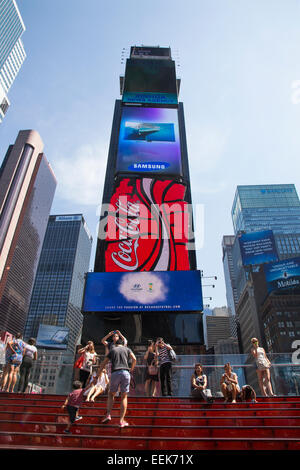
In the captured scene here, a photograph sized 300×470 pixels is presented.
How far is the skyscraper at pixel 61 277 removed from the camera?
13888cm

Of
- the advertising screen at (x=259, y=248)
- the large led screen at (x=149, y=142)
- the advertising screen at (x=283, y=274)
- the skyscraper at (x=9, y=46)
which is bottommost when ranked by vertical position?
the large led screen at (x=149, y=142)

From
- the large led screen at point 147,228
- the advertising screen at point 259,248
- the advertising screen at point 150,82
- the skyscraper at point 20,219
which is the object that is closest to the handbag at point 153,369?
the large led screen at point 147,228

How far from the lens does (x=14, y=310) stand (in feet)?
393

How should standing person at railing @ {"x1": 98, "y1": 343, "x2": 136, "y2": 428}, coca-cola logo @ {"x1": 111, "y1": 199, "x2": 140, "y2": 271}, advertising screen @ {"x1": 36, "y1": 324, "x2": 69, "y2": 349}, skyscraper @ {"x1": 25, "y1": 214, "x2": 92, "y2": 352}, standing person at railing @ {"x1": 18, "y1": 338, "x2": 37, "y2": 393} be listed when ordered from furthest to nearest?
1. skyscraper @ {"x1": 25, "y1": 214, "x2": 92, "y2": 352}
2. advertising screen @ {"x1": 36, "y1": 324, "x2": 69, "y2": 349}
3. coca-cola logo @ {"x1": 111, "y1": 199, "x2": 140, "y2": 271}
4. standing person at railing @ {"x1": 18, "y1": 338, "x2": 37, "y2": 393}
5. standing person at railing @ {"x1": 98, "y1": 343, "x2": 136, "y2": 428}

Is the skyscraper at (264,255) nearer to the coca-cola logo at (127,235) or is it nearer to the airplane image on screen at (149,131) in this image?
the airplane image on screen at (149,131)

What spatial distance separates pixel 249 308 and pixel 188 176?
70.0m

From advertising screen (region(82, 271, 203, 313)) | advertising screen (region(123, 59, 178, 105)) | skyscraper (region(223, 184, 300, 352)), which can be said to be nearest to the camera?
advertising screen (region(82, 271, 203, 313))

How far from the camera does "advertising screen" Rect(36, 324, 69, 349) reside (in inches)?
2689

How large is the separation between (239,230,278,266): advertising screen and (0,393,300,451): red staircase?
2469 inches

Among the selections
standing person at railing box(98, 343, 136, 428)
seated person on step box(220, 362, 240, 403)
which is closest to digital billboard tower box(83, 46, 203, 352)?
seated person on step box(220, 362, 240, 403)

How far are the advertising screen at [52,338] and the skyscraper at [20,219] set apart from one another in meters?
32.3

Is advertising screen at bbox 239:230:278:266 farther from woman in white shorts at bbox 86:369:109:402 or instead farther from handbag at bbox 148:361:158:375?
woman in white shorts at bbox 86:369:109:402

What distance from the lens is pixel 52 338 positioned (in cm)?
6900

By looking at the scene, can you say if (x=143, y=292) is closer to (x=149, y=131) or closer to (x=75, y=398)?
(x=75, y=398)
